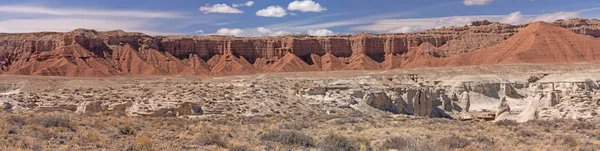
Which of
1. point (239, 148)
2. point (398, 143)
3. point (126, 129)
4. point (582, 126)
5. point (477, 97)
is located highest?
point (126, 129)

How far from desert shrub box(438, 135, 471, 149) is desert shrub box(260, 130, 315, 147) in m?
3.91

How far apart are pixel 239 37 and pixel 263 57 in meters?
9.32

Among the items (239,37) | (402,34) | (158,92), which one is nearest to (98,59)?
(239,37)

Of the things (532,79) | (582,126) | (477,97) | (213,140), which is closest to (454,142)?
(213,140)

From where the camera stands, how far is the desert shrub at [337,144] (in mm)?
14834

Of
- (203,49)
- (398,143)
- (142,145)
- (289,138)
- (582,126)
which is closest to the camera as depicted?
(142,145)

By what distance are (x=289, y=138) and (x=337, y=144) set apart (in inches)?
69.5

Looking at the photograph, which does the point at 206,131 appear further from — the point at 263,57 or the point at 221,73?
the point at 263,57

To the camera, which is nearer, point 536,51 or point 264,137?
point 264,137

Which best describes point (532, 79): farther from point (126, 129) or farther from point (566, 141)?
point (126, 129)

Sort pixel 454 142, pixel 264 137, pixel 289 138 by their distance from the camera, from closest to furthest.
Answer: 1. pixel 454 142
2. pixel 289 138
3. pixel 264 137

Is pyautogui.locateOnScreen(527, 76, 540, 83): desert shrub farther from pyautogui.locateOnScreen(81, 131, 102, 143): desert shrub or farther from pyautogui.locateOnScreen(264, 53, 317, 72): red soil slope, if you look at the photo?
pyautogui.locateOnScreen(264, 53, 317, 72): red soil slope

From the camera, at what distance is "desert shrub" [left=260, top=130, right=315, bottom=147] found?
16.2m

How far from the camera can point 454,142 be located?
16.2 metres
